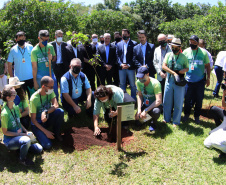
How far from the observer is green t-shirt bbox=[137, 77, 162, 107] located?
5.00 m

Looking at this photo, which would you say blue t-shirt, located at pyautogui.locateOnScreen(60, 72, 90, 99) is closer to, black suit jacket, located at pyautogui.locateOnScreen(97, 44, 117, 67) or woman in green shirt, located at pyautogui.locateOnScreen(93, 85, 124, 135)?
woman in green shirt, located at pyautogui.locateOnScreen(93, 85, 124, 135)

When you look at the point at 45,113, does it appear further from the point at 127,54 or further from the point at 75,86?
the point at 127,54

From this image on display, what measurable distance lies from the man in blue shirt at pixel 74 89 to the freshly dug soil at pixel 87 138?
53 cm

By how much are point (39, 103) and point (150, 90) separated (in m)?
2.62

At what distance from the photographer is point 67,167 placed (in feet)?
12.8

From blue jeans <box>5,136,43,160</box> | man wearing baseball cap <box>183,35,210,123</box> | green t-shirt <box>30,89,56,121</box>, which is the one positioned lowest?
blue jeans <box>5,136,43,160</box>

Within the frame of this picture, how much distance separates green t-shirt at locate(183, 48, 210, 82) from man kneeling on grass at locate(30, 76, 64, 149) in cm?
347

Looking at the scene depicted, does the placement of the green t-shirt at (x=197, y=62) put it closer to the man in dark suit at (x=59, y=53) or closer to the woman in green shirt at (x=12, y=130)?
the man in dark suit at (x=59, y=53)

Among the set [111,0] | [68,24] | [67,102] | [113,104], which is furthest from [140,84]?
[111,0]

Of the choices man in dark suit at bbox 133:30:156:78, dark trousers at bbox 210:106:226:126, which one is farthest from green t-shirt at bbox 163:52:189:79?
man in dark suit at bbox 133:30:156:78

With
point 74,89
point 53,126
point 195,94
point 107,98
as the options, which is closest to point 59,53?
point 74,89

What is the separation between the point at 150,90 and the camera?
511 cm

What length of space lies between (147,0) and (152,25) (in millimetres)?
4920

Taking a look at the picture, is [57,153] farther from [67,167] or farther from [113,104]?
[113,104]
